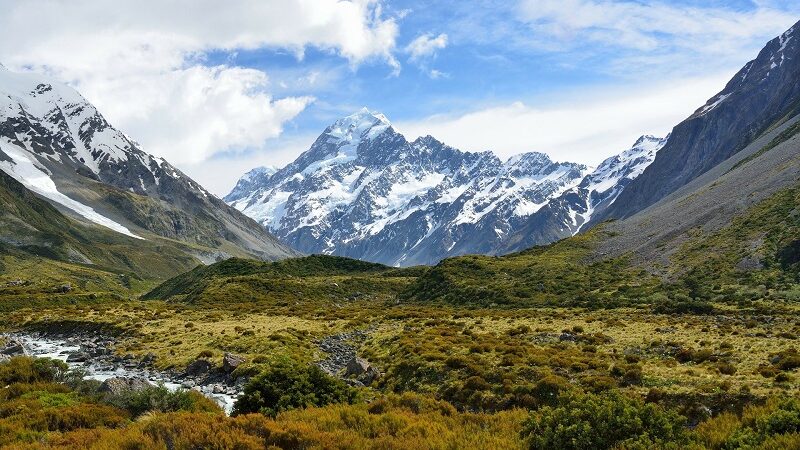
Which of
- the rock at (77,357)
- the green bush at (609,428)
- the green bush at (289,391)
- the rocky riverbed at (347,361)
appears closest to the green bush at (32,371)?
the rock at (77,357)

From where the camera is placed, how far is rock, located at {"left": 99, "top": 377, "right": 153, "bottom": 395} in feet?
78.3

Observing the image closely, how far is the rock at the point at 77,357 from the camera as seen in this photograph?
138ft

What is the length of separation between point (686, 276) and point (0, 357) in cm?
7275

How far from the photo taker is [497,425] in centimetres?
1772

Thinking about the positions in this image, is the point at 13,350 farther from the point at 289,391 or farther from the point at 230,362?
the point at 289,391

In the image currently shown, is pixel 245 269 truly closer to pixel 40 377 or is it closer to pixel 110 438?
pixel 40 377

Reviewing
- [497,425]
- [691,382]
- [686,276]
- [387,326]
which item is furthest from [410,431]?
[686,276]

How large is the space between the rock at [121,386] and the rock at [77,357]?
65.0 feet

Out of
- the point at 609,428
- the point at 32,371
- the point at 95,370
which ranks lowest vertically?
the point at 609,428

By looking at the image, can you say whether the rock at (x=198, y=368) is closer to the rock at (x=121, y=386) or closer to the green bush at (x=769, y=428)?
the rock at (x=121, y=386)

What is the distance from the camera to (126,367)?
39000mm

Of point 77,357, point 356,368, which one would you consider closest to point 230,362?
point 356,368

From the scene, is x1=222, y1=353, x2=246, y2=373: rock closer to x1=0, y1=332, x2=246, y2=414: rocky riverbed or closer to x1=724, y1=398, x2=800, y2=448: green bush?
x1=0, y1=332, x2=246, y2=414: rocky riverbed

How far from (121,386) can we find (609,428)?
20213mm
